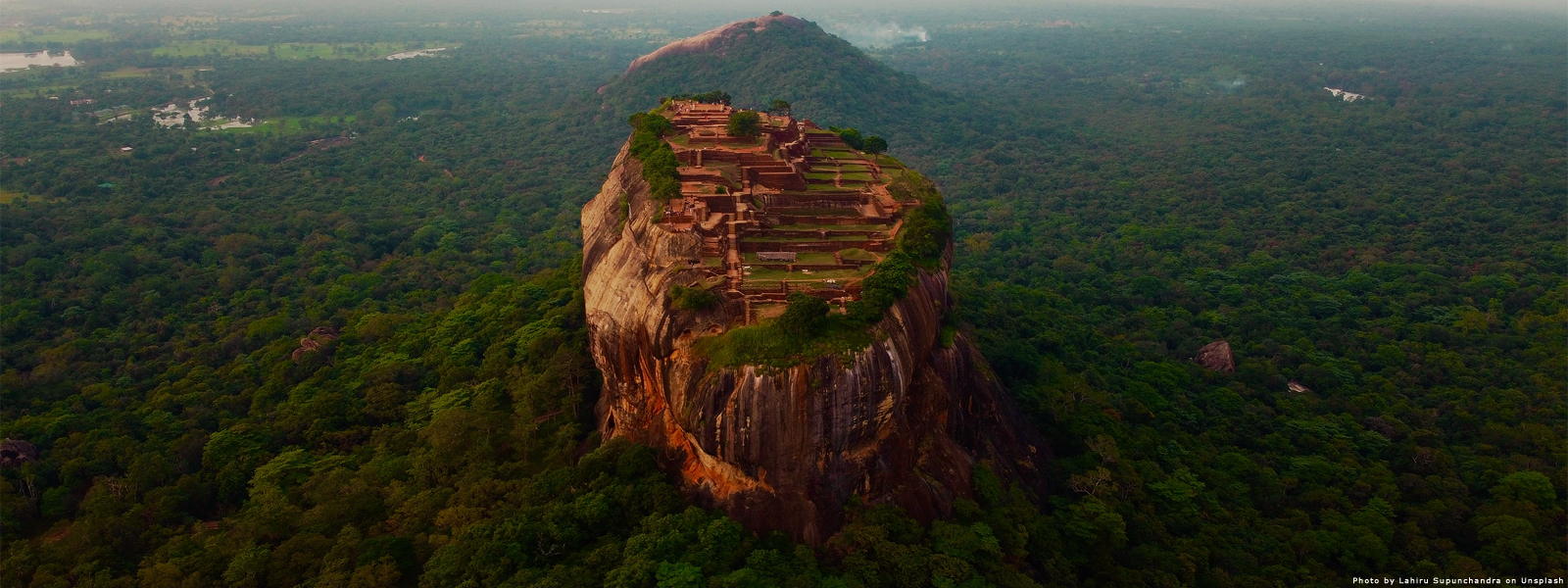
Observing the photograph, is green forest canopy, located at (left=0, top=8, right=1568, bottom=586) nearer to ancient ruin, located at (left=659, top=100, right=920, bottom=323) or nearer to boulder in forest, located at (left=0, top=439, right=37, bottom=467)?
boulder in forest, located at (left=0, top=439, right=37, bottom=467)

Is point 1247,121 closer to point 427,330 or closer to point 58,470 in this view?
point 427,330

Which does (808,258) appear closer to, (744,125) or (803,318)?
(803,318)

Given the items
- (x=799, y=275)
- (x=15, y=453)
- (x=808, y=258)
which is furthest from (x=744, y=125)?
(x=15, y=453)

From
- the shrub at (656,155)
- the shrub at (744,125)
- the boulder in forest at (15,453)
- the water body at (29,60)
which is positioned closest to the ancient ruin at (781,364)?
the shrub at (656,155)

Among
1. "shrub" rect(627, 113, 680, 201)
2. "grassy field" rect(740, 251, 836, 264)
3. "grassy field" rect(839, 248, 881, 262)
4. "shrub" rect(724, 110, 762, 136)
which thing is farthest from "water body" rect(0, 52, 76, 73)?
"grassy field" rect(839, 248, 881, 262)

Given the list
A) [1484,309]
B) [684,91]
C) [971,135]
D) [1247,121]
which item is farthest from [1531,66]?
[684,91]
